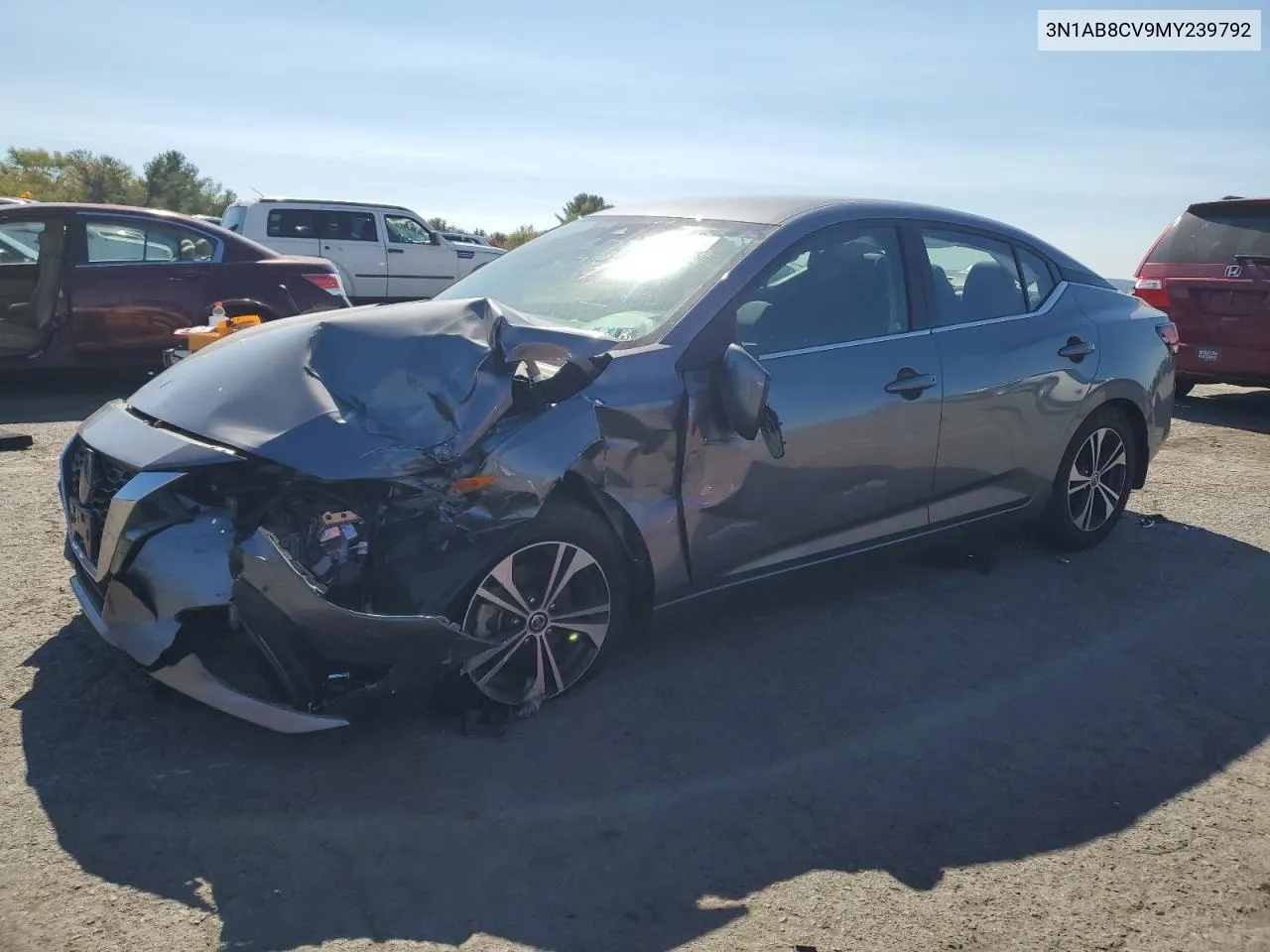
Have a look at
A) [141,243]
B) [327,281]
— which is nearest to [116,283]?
[141,243]

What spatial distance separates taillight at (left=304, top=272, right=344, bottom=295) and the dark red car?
0.24ft

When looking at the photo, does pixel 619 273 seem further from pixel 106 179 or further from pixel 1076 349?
pixel 106 179

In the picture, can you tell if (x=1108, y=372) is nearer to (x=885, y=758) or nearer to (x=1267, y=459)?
(x=885, y=758)

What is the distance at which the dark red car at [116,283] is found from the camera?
354 inches

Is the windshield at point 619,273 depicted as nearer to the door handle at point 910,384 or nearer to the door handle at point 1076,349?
the door handle at point 910,384

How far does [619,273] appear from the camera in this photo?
4.71 meters

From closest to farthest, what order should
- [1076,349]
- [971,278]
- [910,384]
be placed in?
[910,384] → [971,278] → [1076,349]

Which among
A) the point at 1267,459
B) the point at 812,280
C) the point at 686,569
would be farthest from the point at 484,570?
the point at 1267,459

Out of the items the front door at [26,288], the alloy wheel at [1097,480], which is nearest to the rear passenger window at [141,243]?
the front door at [26,288]

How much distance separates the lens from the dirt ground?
2.89 metres

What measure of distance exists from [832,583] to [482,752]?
2.29m

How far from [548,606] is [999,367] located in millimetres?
2548

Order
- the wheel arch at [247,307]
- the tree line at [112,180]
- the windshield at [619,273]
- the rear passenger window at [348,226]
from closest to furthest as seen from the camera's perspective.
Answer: the windshield at [619,273] < the wheel arch at [247,307] < the rear passenger window at [348,226] < the tree line at [112,180]

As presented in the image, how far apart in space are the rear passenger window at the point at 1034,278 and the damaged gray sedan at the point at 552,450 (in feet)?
0.41
